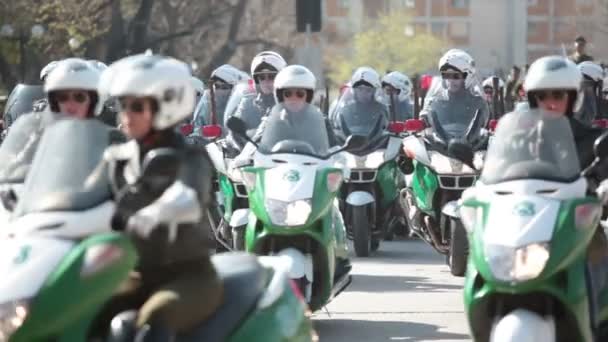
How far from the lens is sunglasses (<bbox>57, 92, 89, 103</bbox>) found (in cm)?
1069

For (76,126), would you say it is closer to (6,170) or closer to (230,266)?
(230,266)

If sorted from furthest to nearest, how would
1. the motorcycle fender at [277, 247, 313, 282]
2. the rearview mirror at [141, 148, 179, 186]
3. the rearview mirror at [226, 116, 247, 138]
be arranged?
the rearview mirror at [226, 116, 247, 138] < the motorcycle fender at [277, 247, 313, 282] < the rearview mirror at [141, 148, 179, 186]

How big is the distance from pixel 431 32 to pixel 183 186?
117497mm

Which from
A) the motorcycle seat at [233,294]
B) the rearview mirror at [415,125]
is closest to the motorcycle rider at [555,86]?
the motorcycle seat at [233,294]

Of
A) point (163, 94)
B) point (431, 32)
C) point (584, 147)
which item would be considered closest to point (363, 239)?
point (584, 147)

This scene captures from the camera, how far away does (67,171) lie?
736 centimetres

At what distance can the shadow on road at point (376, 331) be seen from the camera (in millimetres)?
12281

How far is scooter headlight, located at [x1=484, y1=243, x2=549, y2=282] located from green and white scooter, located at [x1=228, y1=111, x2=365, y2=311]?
355 cm

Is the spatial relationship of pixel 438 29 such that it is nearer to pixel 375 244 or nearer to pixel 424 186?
pixel 375 244

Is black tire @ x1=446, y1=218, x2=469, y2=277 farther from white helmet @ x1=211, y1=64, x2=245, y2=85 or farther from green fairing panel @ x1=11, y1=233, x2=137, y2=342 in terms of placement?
green fairing panel @ x1=11, y1=233, x2=137, y2=342

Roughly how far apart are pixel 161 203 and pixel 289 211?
16.9 feet

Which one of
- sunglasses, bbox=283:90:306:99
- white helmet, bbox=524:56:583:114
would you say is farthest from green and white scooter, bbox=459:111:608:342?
sunglasses, bbox=283:90:306:99

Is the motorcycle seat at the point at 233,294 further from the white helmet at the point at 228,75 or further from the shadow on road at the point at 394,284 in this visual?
the white helmet at the point at 228,75

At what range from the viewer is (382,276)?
650 inches
